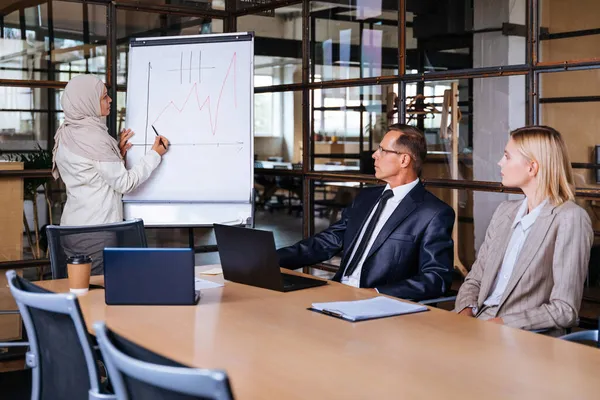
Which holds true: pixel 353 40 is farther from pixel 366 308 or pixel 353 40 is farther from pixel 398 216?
pixel 366 308

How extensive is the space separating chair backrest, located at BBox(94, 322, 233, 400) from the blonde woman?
1.62m

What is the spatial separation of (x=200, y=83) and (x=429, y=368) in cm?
312

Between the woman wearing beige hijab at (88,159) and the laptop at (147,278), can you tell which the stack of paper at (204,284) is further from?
the woman wearing beige hijab at (88,159)

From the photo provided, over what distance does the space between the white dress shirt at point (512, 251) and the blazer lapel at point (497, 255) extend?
0.02m

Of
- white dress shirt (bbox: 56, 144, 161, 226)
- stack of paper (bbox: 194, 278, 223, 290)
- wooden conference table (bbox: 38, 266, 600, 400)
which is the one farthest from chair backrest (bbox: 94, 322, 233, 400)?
white dress shirt (bbox: 56, 144, 161, 226)

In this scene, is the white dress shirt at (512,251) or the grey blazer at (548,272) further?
the white dress shirt at (512,251)

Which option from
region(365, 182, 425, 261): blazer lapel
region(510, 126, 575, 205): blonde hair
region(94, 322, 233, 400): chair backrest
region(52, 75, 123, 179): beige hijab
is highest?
region(52, 75, 123, 179): beige hijab

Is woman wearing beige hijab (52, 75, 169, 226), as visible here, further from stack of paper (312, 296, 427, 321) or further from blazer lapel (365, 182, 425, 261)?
stack of paper (312, 296, 427, 321)

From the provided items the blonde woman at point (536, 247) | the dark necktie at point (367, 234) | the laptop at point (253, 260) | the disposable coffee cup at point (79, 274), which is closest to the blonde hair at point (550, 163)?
the blonde woman at point (536, 247)

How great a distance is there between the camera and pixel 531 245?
2.84m

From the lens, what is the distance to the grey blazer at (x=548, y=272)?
2701mm

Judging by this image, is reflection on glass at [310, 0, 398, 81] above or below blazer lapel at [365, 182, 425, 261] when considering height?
above

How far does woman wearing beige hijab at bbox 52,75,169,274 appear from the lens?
14.1 feet

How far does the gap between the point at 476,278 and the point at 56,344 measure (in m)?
1.70
